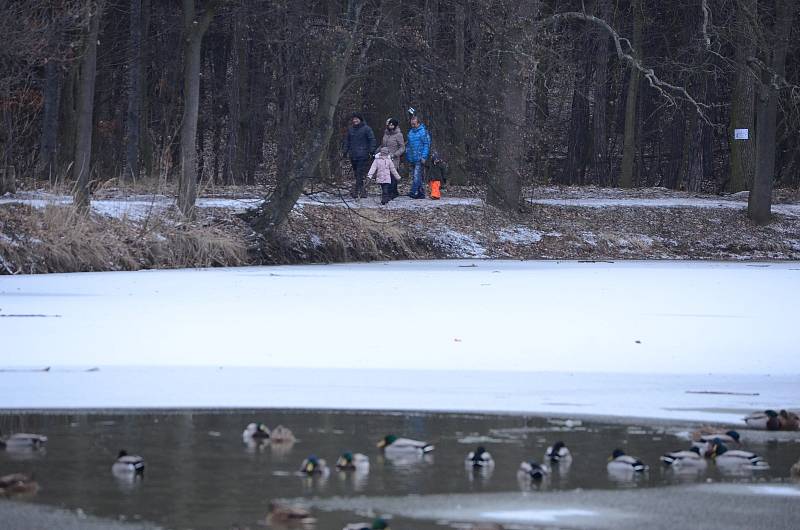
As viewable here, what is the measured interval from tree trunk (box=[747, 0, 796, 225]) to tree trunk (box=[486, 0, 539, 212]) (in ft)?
18.4

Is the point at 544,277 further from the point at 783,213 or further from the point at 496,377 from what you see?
the point at 783,213

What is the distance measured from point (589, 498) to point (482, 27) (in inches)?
777

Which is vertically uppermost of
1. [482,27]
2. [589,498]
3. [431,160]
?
[482,27]

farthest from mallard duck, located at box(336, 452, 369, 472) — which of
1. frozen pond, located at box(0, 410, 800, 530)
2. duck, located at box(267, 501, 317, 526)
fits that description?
duck, located at box(267, 501, 317, 526)

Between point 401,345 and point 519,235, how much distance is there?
19.5 metres

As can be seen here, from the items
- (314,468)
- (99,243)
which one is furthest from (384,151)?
(314,468)

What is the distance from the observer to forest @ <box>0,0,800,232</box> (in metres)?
24.9

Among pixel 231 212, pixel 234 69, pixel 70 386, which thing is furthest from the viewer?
pixel 234 69

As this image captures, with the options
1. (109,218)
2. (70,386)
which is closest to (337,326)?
(70,386)

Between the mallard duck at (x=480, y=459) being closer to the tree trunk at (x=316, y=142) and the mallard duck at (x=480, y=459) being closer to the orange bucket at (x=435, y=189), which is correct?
the tree trunk at (x=316, y=142)

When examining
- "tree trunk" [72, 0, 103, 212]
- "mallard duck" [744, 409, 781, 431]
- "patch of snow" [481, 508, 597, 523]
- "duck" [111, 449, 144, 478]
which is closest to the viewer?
"patch of snow" [481, 508, 597, 523]

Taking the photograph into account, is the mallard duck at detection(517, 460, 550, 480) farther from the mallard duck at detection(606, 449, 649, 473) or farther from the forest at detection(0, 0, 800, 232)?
the forest at detection(0, 0, 800, 232)

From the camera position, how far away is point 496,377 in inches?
454

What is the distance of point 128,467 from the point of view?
25.3 feet
